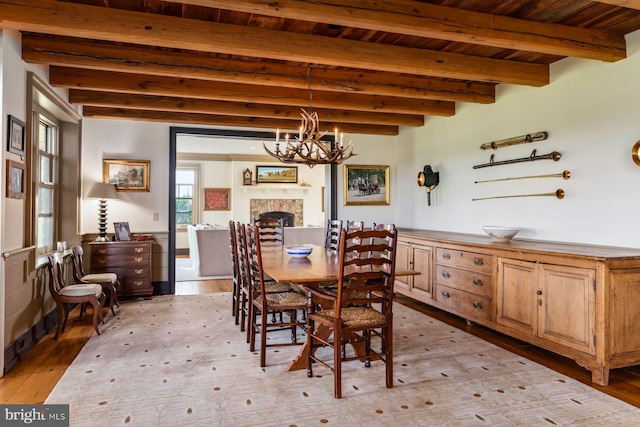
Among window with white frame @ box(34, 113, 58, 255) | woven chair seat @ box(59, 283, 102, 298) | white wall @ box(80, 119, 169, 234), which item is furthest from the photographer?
white wall @ box(80, 119, 169, 234)

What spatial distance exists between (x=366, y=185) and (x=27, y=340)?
465 cm

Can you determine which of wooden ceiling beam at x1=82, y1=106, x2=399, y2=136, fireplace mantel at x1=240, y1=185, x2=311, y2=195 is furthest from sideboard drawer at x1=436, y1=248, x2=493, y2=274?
fireplace mantel at x1=240, y1=185, x2=311, y2=195

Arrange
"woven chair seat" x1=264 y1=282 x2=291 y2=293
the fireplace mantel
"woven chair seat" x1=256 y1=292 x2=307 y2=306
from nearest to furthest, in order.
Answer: "woven chair seat" x1=256 y1=292 x2=307 y2=306
"woven chair seat" x1=264 y1=282 x2=291 y2=293
the fireplace mantel

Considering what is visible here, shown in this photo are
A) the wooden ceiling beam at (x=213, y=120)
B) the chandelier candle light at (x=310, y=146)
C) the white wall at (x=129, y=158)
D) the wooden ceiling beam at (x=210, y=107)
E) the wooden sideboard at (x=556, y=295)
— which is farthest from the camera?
the white wall at (x=129, y=158)

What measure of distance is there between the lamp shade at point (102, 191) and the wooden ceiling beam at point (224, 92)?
144 cm

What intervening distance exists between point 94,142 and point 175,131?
1035 millimetres

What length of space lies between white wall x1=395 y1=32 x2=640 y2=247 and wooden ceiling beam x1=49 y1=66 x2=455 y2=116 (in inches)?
28.5

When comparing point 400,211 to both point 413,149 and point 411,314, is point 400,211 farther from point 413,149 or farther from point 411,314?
point 411,314

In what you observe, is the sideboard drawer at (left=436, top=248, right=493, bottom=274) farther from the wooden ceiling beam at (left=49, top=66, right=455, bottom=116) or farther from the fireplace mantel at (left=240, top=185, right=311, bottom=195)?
the fireplace mantel at (left=240, top=185, right=311, bottom=195)

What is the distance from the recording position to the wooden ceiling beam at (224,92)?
3.95 m

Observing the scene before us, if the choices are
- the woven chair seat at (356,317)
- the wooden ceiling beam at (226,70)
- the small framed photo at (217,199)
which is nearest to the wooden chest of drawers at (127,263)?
the wooden ceiling beam at (226,70)

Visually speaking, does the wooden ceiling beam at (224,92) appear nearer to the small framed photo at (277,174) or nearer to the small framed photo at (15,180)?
the small framed photo at (15,180)

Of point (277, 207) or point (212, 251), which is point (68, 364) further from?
point (277, 207)

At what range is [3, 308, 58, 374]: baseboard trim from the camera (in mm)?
2907
